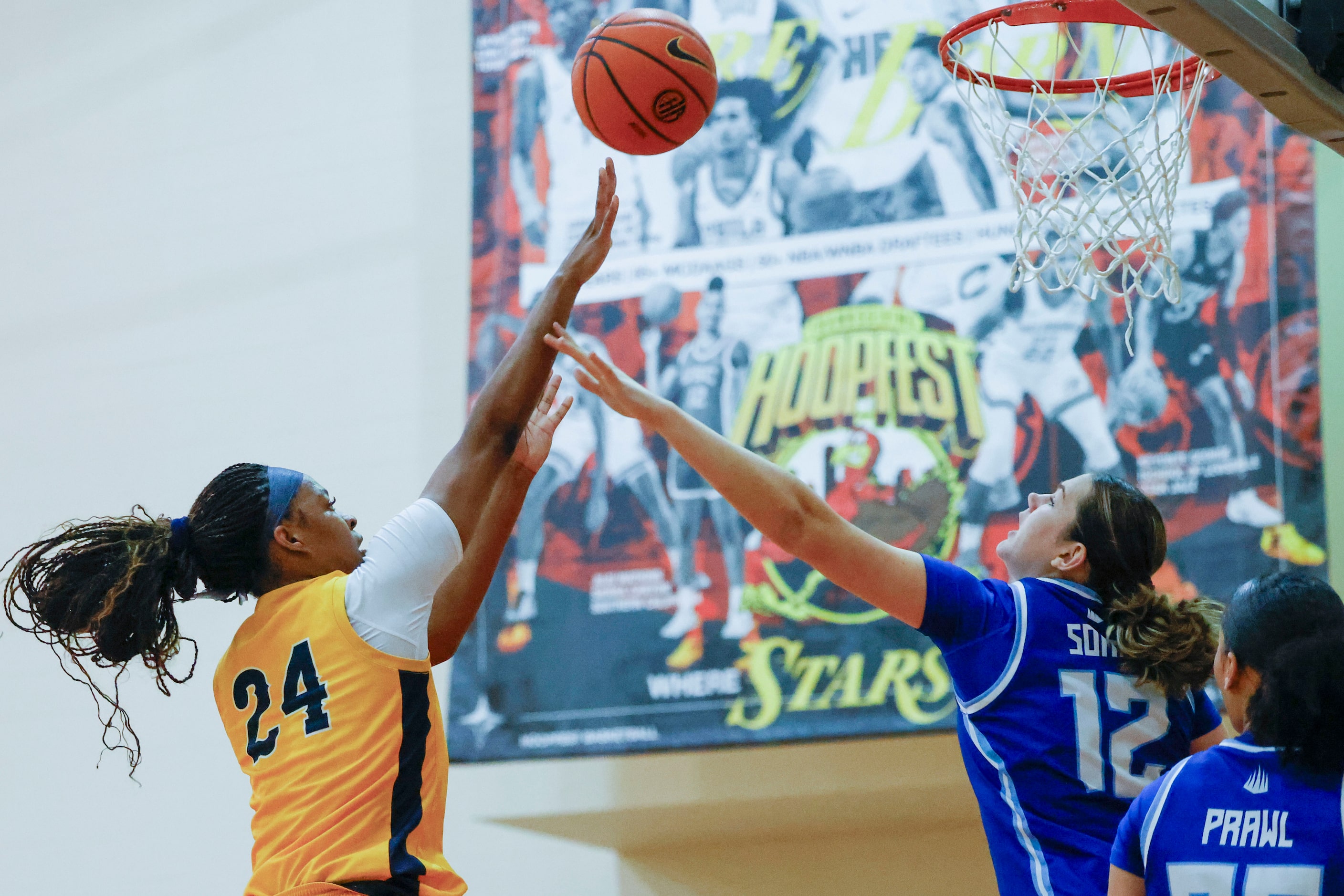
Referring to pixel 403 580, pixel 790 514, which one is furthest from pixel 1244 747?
pixel 403 580

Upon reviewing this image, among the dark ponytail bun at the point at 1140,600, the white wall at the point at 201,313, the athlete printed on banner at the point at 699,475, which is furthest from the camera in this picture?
the white wall at the point at 201,313

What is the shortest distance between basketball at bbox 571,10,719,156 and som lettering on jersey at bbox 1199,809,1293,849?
2.03m

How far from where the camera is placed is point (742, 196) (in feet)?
19.2

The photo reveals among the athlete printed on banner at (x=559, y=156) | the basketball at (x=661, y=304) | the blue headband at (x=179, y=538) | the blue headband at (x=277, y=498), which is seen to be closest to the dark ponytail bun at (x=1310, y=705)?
the blue headband at (x=277, y=498)

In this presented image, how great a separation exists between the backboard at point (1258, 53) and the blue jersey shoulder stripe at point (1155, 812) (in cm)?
150

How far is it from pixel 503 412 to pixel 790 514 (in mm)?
597

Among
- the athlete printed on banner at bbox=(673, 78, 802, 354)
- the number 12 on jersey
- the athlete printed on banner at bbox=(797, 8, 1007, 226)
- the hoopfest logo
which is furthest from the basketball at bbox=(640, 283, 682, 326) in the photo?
the number 12 on jersey

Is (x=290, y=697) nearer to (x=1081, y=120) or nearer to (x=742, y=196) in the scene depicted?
(x=742, y=196)

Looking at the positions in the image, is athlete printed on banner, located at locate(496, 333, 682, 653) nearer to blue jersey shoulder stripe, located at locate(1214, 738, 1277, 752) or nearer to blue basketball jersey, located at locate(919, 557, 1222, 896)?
blue basketball jersey, located at locate(919, 557, 1222, 896)

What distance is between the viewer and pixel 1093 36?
5.42 m

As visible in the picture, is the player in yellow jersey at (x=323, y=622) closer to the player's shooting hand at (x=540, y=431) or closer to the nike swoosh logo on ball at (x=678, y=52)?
the player's shooting hand at (x=540, y=431)

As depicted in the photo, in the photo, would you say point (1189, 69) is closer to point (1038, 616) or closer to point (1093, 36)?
point (1093, 36)

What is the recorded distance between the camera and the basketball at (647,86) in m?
3.52

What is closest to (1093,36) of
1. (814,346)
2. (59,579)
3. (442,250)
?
(814,346)
